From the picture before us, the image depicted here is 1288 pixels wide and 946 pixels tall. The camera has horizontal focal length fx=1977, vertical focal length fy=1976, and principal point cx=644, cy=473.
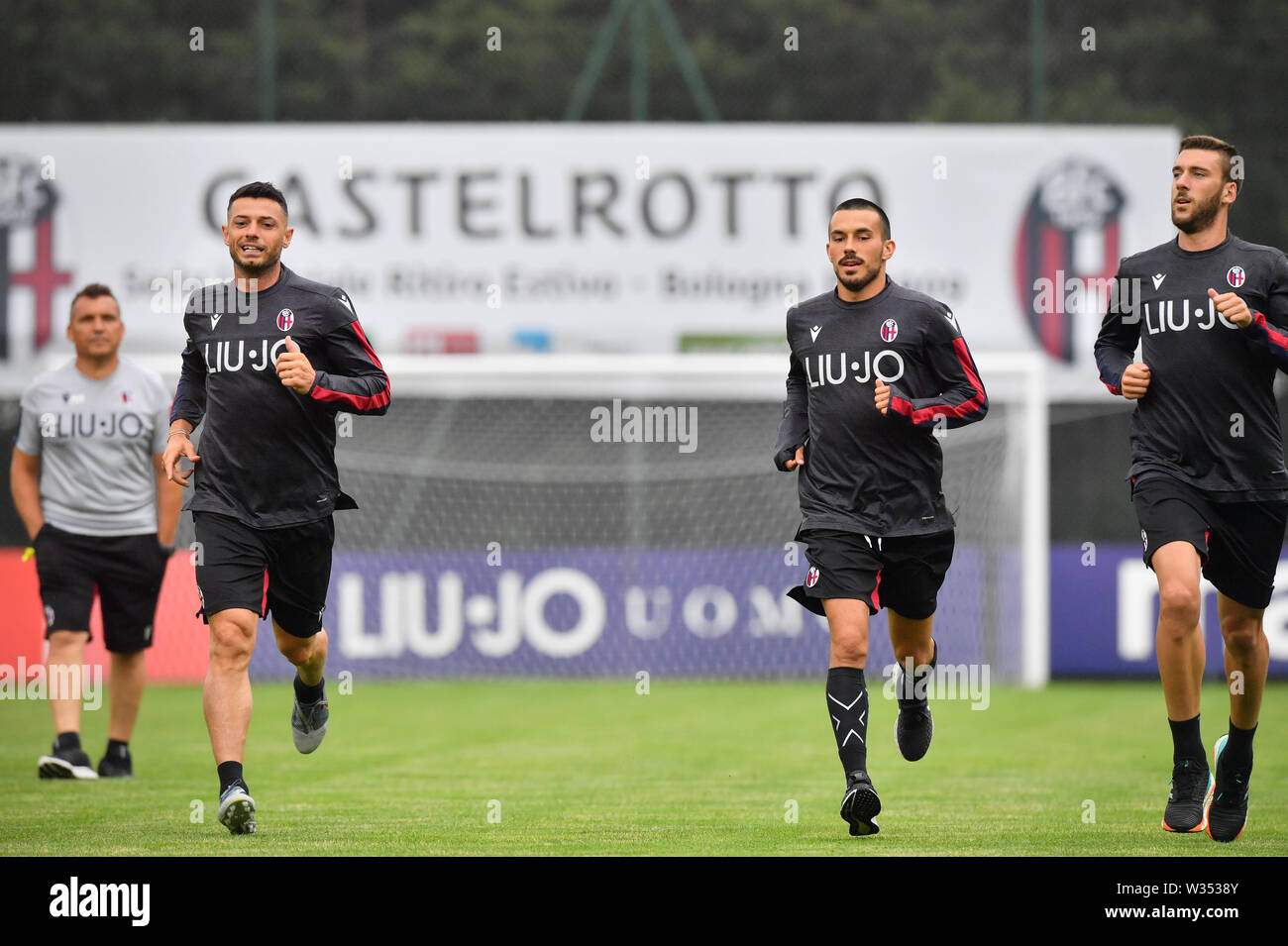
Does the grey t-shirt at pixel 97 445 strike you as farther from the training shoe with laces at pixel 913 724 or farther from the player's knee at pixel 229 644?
the training shoe with laces at pixel 913 724

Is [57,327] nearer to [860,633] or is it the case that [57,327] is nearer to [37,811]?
[37,811]

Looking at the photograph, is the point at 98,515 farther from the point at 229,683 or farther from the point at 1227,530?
the point at 1227,530

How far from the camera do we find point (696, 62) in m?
20.5

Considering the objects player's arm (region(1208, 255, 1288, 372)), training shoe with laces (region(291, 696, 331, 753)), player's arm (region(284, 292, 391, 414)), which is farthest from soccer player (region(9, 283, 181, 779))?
player's arm (region(1208, 255, 1288, 372))

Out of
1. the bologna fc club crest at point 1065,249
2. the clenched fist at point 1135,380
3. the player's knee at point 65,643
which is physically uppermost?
the bologna fc club crest at point 1065,249

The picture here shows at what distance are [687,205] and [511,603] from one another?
452 centimetres

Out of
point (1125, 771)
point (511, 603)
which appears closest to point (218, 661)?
point (1125, 771)

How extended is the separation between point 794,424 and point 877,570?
2.25 ft

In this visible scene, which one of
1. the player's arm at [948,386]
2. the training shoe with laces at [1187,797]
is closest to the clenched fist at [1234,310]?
the player's arm at [948,386]

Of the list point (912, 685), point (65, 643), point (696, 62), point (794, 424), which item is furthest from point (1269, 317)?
point (696, 62)

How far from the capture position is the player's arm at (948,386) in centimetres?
726

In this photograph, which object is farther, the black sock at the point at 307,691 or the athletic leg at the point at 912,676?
the black sock at the point at 307,691

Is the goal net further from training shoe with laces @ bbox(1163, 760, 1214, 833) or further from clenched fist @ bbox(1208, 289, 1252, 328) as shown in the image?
clenched fist @ bbox(1208, 289, 1252, 328)

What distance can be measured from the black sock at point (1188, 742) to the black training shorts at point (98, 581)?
5037 millimetres
